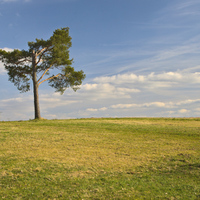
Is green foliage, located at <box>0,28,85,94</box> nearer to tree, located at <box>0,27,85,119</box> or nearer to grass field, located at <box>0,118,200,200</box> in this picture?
tree, located at <box>0,27,85,119</box>

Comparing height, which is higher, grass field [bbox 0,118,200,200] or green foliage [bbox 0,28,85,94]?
green foliage [bbox 0,28,85,94]

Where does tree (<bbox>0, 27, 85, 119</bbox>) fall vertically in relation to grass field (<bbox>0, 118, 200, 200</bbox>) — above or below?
above

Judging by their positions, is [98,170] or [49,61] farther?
[49,61]

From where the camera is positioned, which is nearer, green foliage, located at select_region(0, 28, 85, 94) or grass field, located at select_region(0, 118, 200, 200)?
grass field, located at select_region(0, 118, 200, 200)

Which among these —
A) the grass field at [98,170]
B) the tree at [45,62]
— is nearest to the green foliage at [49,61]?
the tree at [45,62]

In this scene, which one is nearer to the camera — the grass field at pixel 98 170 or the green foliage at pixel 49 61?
the grass field at pixel 98 170

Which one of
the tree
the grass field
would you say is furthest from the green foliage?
the grass field

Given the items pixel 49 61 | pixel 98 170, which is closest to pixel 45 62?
pixel 49 61

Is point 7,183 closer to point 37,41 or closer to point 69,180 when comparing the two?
point 69,180

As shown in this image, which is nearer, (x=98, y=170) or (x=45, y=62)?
(x=98, y=170)

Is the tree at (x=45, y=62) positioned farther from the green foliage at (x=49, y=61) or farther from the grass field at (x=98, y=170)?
the grass field at (x=98, y=170)

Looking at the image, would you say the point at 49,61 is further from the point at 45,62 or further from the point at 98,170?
the point at 98,170

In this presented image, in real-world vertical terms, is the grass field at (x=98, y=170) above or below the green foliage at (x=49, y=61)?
below

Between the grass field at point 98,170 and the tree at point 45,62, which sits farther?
the tree at point 45,62
